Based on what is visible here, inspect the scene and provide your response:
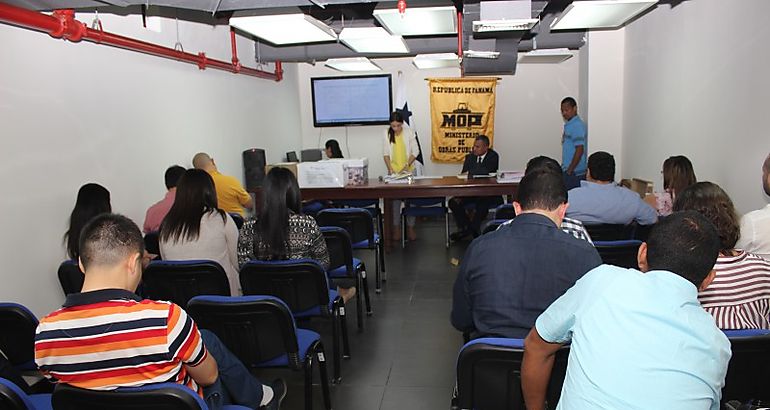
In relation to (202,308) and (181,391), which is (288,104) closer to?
(202,308)

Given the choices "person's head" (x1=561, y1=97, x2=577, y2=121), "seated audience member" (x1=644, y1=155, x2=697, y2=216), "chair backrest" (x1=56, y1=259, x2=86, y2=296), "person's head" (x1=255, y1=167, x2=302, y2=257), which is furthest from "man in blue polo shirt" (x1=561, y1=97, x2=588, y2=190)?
→ "chair backrest" (x1=56, y1=259, x2=86, y2=296)

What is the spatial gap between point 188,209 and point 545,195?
6.86 ft

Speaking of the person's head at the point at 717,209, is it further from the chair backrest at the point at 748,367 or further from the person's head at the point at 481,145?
the person's head at the point at 481,145

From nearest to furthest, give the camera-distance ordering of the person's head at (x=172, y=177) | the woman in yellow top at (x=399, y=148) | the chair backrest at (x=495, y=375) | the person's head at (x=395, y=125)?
the chair backrest at (x=495, y=375), the person's head at (x=172, y=177), the person's head at (x=395, y=125), the woman in yellow top at (x=399, y=148)

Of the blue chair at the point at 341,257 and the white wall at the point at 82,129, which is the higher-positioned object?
the white wall at the point at 82,129

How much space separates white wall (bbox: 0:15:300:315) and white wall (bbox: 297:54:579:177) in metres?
2.82

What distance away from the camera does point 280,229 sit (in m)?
3.18

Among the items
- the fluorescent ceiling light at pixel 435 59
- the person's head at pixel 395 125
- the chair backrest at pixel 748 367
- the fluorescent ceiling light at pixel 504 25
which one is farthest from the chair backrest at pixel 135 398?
the person's head at pixel 395 125

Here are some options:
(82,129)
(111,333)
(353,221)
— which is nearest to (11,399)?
(111,333)

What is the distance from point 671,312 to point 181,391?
125cm

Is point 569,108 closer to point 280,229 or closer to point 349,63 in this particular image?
point 349,63

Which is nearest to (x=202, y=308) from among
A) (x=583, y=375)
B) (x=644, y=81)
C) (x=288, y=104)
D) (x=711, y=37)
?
(x=583, y=375)

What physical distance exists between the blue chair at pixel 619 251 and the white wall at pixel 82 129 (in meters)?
3.41

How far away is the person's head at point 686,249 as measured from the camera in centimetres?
136
